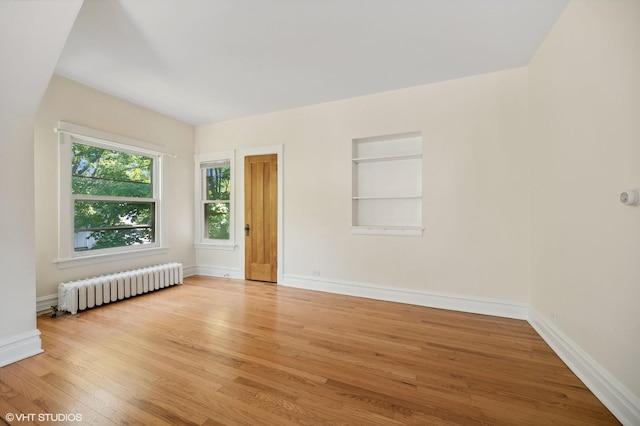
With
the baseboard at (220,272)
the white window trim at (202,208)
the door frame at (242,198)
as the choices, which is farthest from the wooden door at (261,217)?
the white window trim at (202,208)

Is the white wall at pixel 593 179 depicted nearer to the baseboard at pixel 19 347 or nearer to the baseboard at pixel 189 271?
the baseboard at pixel 19 347

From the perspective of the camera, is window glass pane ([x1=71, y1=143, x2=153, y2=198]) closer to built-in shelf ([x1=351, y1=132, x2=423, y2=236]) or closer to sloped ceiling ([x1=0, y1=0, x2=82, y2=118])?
sloped ceiling ([x1=0, y1=0, x2=82, y2=118])

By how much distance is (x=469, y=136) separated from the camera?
3.20 meters

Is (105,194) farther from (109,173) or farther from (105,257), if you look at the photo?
(105,257)

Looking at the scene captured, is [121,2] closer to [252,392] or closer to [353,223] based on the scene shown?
[252,392]

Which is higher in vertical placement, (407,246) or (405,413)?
(407,246)

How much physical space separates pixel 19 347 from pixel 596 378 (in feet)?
14.1

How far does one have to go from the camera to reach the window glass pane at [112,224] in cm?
355

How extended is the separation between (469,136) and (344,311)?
266 cm

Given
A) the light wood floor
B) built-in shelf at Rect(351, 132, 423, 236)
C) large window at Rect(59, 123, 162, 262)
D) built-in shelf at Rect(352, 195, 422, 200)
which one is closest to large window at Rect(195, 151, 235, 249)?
large window at Rect(59, 123, 162, 262)

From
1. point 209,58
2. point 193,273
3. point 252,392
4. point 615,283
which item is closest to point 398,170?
point 615,283

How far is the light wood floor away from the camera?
155 centimetres

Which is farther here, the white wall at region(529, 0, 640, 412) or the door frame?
the door frame

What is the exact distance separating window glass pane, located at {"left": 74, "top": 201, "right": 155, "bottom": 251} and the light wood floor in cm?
111
